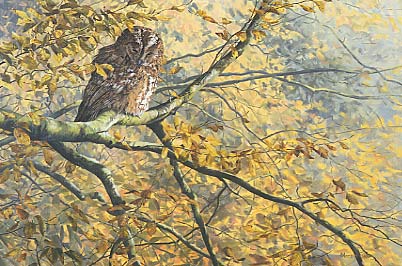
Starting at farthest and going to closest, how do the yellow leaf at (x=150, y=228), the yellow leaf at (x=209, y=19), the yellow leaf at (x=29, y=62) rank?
the yellow leaf at (x=209, y=19) → the yellow leaf at (x=150, y=228) → the yellow leaf at (x=29, y=62)

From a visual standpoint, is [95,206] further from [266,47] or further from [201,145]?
[266,47]

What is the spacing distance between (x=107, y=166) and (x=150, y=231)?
0.26m

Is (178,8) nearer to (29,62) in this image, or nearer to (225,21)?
(225,21)

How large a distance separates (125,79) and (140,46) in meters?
0.12

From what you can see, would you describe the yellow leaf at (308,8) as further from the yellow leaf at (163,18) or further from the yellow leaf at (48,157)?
the yellow leaf at (48,157)

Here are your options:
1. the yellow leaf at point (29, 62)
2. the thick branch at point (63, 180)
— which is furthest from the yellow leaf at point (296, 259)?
the yellow leaf at point (29, 62)

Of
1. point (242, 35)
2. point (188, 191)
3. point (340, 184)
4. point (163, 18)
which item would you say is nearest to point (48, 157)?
point (188, 191)

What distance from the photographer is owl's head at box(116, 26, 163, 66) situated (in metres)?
1.90

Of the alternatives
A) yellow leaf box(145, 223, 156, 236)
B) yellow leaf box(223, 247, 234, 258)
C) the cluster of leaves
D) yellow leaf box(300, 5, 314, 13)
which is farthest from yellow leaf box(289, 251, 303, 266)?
yellow leaf box(300, 5, 314, 13)

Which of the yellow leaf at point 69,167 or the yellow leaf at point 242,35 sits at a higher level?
the yellow leaf at point 242,35

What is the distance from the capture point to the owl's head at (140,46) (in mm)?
1904

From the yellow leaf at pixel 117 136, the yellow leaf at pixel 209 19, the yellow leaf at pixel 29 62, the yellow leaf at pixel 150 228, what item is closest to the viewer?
the yellow leaf at pixel 29 62

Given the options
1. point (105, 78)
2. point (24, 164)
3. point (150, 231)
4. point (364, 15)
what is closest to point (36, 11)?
point (105, 78)

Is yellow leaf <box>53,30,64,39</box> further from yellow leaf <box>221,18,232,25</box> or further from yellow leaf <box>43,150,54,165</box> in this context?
yellow leaf <box>221,18,232,25</box>
